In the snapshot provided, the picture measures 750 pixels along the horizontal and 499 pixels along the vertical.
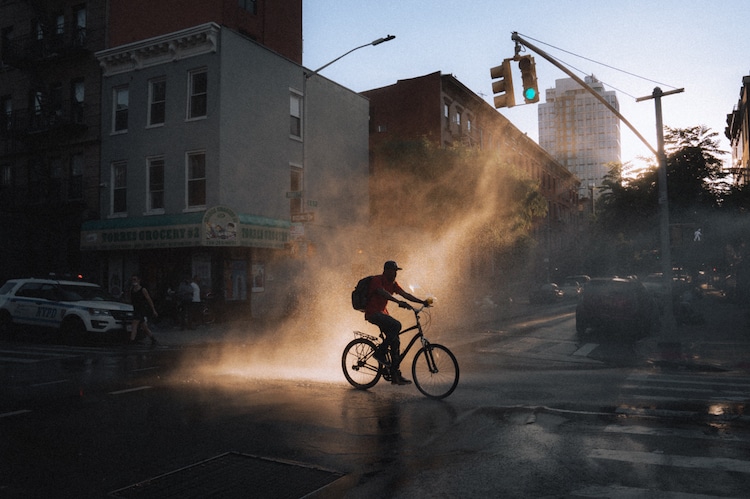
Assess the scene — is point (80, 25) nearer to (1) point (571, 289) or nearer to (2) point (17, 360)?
(2) point (17, 360)

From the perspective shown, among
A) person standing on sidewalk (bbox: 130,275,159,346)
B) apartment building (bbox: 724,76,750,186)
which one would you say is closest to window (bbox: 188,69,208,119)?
person standing on sidewalk (bbox: 130,275,159,346)

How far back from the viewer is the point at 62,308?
51.3ft

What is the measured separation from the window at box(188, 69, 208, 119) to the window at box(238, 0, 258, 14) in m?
3.90

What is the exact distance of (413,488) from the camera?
4.38 meters

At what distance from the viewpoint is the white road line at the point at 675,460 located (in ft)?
15.4

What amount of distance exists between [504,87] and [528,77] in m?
0.67

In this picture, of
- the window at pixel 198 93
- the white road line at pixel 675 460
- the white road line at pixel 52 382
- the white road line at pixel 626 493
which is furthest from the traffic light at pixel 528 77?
the window at pixel 198 93

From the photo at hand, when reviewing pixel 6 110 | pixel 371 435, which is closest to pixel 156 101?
pixel 6 110

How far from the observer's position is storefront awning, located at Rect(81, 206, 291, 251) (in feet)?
70.4

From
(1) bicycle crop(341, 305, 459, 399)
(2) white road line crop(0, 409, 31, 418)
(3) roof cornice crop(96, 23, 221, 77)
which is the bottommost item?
(2) white road line crop(0, 409, 31, 418)

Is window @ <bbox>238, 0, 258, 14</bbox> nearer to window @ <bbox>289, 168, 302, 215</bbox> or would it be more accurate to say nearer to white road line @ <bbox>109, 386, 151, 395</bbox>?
window @ <bbox>289, 168, 302, 215</bbox>

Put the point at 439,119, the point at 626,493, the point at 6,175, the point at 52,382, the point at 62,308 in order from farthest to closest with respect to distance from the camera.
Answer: the point at 439,119 → the point at 6,175 → the point at 62,308 → the point at 52,382 → the point at 626,493

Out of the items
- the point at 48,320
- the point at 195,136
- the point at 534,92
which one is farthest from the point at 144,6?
the point at 534,92

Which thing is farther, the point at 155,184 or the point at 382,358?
the point at 155,184
